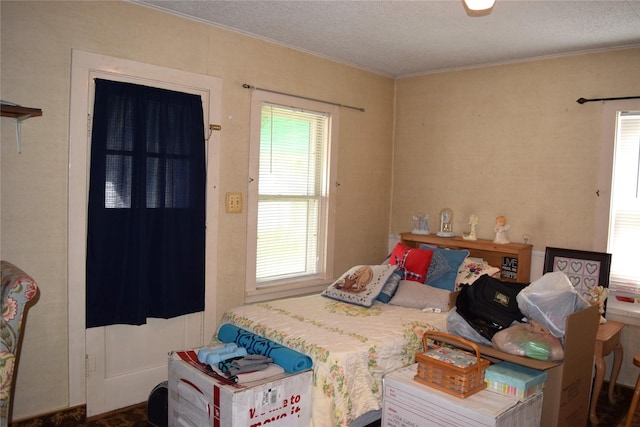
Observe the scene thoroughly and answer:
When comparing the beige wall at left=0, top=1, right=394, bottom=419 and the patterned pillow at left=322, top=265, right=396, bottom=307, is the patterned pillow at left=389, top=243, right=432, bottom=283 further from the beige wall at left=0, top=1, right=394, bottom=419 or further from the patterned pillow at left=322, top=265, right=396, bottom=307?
the beige wall at left=0, top=1, right=394, bottom=419

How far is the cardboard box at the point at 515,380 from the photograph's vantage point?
2287 mm

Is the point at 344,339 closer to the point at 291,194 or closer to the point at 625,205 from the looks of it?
the point at 291,194

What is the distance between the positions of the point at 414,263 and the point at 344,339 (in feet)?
4.47

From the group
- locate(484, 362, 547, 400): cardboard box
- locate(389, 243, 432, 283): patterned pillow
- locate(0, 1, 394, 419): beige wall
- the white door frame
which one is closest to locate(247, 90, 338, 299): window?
locate(0, 1, 394, 419): beige wall

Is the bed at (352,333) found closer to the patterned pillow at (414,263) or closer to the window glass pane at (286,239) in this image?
the patterned pillow at (414,263)

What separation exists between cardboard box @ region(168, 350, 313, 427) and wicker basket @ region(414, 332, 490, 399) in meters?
0.60

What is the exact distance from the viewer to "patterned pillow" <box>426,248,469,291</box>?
3742 mm

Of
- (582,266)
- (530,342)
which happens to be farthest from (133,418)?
(582,266)

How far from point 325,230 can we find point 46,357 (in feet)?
7.73

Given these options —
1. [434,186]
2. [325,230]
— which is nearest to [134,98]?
[325,230]

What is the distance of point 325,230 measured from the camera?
4.33 meters

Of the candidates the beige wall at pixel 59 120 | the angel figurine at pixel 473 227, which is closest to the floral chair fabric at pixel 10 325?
the beige wall at pixel 59 120

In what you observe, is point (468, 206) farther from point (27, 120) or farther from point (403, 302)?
point (27, 120)

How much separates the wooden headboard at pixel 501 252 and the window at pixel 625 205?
2.04 ft
